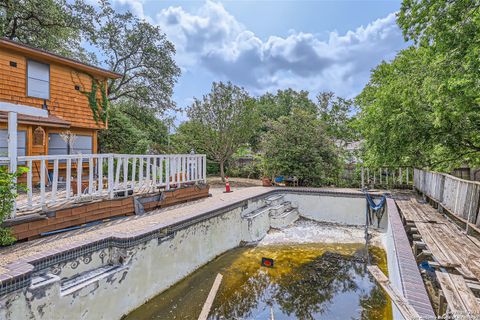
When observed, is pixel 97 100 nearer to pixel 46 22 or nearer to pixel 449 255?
pixel 46 22

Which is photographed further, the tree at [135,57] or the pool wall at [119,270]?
the tree at [135,57]

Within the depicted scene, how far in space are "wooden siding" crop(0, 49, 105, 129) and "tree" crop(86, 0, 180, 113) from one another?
6147 mm

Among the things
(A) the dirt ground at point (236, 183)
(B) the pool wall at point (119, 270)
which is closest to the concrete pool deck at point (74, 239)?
(B) the pool wall at point (119, 270)

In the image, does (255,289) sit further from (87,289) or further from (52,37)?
(52,37)

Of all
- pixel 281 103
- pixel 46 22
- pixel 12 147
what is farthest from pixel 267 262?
pixel 281 103

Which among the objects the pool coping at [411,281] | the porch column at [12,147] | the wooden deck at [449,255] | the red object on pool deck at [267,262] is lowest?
the red object on pool deck at [267,262]

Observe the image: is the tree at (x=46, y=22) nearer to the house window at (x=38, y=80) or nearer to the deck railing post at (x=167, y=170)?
the house window at (x=38, y=80)

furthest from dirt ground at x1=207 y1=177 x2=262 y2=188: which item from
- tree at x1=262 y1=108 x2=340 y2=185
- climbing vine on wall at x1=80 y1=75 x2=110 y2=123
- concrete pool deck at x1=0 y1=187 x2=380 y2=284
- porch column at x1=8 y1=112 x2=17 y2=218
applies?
porch column at x1=8 y1=112 x2=17 y2=218

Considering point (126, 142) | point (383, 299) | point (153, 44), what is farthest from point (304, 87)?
point (383, 299)

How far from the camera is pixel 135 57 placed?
667 inches

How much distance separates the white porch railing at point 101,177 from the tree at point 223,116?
5.24 metres

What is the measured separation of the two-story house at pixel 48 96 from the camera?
27.0 feet

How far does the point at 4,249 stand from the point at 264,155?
10.0 meters

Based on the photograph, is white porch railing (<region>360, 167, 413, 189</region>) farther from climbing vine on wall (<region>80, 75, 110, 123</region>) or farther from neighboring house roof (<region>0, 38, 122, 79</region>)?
neighboring house roof (<region>0, 38, 122, 79</region>)
